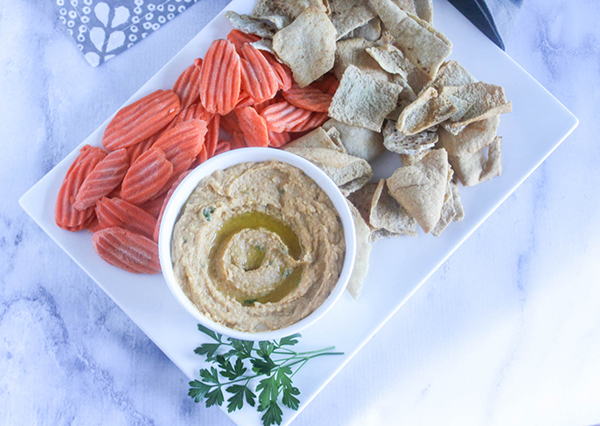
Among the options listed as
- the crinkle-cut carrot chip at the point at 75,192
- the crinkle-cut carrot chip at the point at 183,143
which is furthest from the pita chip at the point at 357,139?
the crinkle-cut carrot chip at the point at 75,192

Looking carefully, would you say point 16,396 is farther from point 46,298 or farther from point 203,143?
point 203,143

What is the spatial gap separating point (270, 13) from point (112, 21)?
770 mm

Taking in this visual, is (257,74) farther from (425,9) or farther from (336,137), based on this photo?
(425,9)

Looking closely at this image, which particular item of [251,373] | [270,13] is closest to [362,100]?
[270,13]

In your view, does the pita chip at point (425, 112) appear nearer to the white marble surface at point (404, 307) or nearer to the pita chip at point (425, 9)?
the pita chip at point (425, 9)

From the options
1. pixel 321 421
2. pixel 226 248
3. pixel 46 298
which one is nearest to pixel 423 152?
pixel 226 248

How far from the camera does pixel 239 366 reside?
71.6 inches

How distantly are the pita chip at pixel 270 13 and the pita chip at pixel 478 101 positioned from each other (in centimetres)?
61

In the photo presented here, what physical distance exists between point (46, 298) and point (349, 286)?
132cm

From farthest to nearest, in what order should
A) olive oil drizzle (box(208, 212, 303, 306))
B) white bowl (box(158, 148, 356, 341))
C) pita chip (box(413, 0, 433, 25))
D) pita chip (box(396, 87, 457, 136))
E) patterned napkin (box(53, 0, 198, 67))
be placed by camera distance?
patterned napkin (box(53, 0, 198, 67)) → pita chip (box(413, 0, 433, 25)) → pita chip (box(396, 87, 457, 136)) → olive oil drizzle (box(208, 212, 303, 306)) → white bowl (box(158, 148, 356, 341))

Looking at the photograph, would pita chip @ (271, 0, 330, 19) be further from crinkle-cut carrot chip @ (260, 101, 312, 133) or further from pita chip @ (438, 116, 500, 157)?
pita chip @ (438, 116, 500, 157)

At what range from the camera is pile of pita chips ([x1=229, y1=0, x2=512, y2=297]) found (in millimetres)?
1801

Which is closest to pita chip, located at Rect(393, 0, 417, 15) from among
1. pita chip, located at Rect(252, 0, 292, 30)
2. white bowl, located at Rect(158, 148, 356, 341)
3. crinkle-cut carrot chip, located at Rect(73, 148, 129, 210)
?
A: pita chip, located at Rect(252, 0, 292, 30)

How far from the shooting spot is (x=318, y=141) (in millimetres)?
1850
